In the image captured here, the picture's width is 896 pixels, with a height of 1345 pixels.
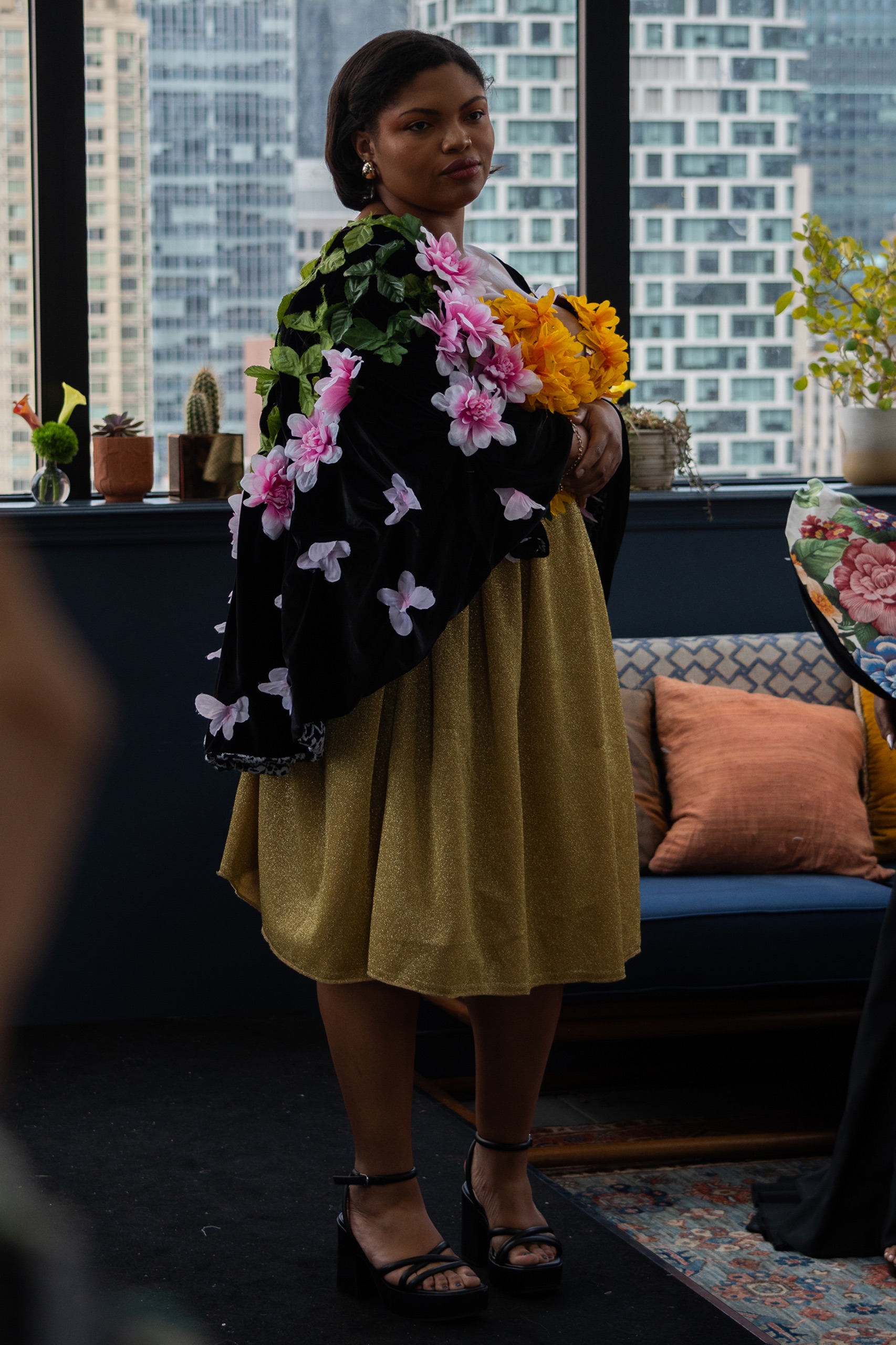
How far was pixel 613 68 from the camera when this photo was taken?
3412mm

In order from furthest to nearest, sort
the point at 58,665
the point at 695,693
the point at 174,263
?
the point at 174,263
the point at 695,693
the point at 58,665

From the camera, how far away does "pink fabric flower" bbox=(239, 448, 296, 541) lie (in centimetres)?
172

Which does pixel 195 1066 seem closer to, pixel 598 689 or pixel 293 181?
pixel 598 689

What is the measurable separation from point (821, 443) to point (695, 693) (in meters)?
1.00

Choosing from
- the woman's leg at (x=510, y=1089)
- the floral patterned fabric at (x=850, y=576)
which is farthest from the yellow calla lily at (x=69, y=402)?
the woman's leg at (x=510, y=1089)

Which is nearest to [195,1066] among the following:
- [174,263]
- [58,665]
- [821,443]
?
[174,263]

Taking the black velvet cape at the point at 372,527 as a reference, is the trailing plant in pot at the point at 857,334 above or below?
above

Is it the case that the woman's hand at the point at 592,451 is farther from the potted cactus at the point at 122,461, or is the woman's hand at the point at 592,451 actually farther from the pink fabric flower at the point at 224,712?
the potted cactus at the point at 122,461

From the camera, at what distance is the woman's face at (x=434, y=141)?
1.75m

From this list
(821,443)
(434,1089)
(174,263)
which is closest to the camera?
(434,1089)

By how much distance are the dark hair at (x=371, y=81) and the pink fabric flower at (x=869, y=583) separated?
0.88m

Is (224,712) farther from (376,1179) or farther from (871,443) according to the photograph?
(871,443)

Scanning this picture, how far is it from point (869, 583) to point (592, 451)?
0.62m

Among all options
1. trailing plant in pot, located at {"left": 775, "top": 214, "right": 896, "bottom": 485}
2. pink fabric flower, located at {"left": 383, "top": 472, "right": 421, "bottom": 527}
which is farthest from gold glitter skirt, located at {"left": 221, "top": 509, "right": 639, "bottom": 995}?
trailing plant in pot, located at {"left": 775, "top": 214, "right": 896, "bottom": 485}
